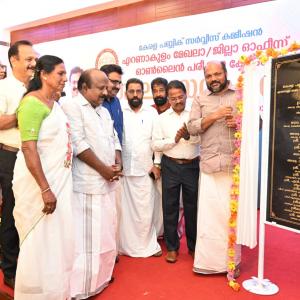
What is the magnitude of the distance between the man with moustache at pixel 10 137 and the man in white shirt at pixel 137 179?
3.30 ft

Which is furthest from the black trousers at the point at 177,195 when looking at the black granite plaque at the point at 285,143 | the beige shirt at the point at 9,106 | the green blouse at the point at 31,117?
the green blouse at the point at 31,117

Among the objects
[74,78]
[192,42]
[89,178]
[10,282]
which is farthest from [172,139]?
[74,78]

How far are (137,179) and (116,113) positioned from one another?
25.3 inches

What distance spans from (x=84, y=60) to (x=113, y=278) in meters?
4.61

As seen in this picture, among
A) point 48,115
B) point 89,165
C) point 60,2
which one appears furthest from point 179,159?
point 60,2

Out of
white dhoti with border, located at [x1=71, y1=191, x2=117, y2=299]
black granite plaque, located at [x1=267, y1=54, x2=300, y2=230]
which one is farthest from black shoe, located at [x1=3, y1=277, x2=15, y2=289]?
black granite plaque, located at [x1=267, y1=54, x2=300, y2=230]

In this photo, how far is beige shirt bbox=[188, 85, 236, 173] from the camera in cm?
291

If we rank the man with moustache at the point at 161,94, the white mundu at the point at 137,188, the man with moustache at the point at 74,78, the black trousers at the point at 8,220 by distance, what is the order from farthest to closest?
the man with moustache at the point at 74,78 → the man with moustache at the point at 161,94 → the white mundu at the point at 137,188 → the black trousers at the point at 8,220

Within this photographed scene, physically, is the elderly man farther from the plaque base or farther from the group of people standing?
the plaque base

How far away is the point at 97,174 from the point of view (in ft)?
8.59

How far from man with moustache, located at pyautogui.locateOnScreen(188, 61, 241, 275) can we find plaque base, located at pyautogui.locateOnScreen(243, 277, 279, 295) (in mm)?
169

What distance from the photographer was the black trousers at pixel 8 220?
2707mm

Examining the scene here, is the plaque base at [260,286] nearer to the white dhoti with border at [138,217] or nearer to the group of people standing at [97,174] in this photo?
the group of people standing at [97,174]

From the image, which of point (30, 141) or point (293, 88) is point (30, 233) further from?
point (293, 88)
